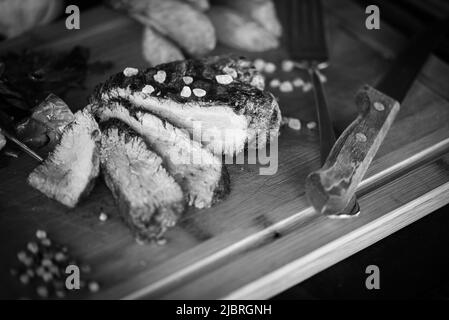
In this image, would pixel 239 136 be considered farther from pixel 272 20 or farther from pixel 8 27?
pixel 8 27

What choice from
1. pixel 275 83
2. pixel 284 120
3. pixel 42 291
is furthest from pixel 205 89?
pixel 42 291

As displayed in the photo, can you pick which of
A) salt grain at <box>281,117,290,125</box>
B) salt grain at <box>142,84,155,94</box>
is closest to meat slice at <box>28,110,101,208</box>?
salt grain at <box>142,84,155,94</box>

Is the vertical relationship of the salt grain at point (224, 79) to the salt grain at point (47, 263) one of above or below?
above

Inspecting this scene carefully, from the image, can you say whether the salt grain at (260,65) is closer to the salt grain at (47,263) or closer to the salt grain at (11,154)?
the salt grain at (11,154)

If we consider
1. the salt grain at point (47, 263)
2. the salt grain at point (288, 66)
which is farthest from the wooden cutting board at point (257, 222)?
the salt grain at point (288, 66)

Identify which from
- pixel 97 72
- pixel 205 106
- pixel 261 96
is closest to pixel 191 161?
pixel 205 106

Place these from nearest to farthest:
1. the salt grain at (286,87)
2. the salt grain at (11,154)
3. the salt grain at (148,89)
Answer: the salt grain at (148,89), the salt grain at (11,154), the salt grain at (286,87)

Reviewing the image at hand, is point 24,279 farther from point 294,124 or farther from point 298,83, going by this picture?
point 298,83
